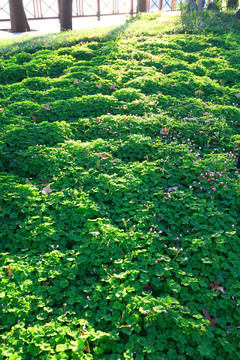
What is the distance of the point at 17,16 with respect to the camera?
1658 cm

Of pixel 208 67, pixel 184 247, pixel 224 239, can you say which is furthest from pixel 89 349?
pixel 208 67

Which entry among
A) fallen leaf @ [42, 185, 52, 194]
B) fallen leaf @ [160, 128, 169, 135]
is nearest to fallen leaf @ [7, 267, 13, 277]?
fallen leaf @ [42, 185, 52, 194]

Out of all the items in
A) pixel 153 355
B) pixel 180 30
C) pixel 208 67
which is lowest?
pixel 153 355

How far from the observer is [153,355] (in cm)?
258

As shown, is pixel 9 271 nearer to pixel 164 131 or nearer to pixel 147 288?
pixel 147 288

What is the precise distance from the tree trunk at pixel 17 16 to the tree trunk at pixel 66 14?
363 centimetres

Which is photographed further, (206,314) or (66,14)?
(66,14)

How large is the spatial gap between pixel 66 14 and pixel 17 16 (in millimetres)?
4364

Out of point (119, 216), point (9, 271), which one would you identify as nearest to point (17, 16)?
point (119, 216)

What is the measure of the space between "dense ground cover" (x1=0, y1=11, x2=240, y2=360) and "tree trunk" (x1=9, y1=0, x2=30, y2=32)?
10553 millimetres

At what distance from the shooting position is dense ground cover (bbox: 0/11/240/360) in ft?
9.05

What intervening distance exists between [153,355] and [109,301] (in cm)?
65

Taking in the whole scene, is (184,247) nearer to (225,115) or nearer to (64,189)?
(64,189)

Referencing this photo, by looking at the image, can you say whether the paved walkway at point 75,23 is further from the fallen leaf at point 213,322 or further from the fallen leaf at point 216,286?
the fallen leaf at point 213,322
